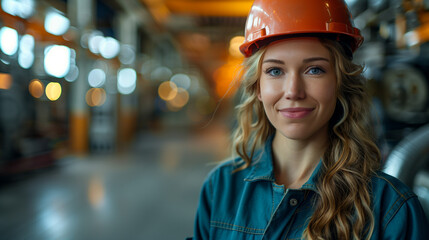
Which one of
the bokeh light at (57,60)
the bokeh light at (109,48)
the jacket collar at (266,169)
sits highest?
the bokeh light at (109,48)

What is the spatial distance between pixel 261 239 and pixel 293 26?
742mm

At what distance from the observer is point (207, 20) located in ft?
44.0

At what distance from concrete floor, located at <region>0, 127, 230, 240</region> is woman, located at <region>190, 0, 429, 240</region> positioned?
105 centimetres

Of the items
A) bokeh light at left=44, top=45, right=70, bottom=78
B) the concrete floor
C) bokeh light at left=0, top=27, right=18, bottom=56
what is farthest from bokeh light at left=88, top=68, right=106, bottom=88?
bokeh light at left=0, top=27, right=18, bottom=56

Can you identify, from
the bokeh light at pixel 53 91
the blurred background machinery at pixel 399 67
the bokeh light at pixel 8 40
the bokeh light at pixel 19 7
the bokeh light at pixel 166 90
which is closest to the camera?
the blurred background machinery at pixel 399 67

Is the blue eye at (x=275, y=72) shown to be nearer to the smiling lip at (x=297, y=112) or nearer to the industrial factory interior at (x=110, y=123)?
the smiling lip at (x=297, y=112)

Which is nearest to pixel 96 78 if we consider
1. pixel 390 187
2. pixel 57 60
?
pixel 57 60

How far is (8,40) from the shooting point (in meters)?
5.29

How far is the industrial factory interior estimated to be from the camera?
12.0 ft

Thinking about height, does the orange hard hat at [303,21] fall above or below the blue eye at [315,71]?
above

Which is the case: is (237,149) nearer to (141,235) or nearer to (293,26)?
(293,26)

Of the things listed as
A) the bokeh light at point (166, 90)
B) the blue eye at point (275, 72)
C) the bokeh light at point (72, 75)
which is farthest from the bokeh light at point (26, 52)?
the bokeh light at point (166, 90)

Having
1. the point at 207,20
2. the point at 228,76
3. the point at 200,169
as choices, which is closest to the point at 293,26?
the point at 200,169

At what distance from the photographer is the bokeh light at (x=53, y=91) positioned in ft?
31.4
